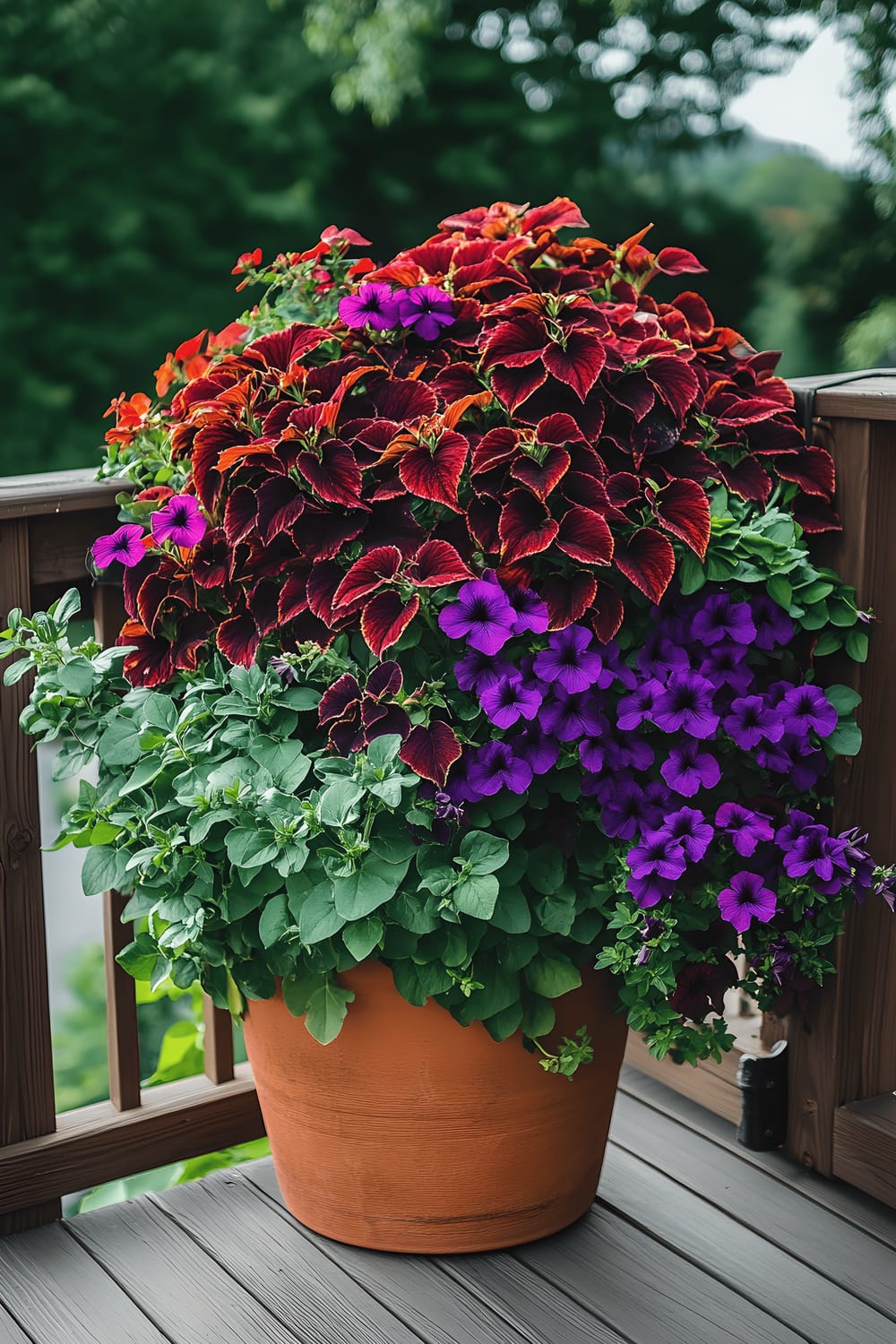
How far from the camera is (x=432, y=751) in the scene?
4.19 feet

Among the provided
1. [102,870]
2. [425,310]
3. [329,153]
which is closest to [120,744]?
[102,870]

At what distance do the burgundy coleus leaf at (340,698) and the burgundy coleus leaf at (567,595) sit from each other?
0.21 m

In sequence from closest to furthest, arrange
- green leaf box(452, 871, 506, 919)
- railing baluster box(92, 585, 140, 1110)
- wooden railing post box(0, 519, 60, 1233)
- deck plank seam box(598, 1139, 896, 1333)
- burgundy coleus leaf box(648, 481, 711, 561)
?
green leaf box(452, 871, 506, 919) → burgundy coleus leaf box(648, 481, 711, 561) → deck plank seam box(598, 1139, 896, 1333) → wooden railing post box(0, 519, 60, 1233) → railing baluster box(92, 585, 140, 1110)

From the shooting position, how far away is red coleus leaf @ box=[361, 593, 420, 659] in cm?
128

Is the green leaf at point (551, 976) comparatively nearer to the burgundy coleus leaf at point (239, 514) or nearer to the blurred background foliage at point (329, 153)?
the burgundy coleus leaf at point (239, 514)

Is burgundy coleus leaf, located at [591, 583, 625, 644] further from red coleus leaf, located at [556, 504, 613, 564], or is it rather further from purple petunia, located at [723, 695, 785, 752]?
purple petunia, located at [723, 695, 785, 752]

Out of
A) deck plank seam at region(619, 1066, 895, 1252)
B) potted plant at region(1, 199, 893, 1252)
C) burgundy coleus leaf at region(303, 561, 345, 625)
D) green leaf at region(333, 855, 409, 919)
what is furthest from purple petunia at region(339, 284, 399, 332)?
deck plank seam at region(619, 1066, 895, 1252)

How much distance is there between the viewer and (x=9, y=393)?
8.13m

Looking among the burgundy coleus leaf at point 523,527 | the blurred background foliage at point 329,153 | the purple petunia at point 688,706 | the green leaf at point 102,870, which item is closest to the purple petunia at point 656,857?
the purple petunia at point 688,706

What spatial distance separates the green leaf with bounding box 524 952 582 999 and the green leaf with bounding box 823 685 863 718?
42cm

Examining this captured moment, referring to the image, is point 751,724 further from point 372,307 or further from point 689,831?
point 372,307

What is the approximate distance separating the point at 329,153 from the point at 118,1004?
8.20 m

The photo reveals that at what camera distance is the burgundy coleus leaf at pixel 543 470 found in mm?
1303

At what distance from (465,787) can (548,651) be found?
0.52 ft
